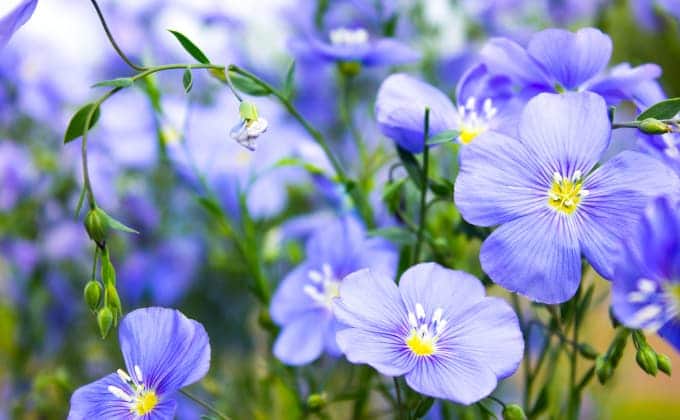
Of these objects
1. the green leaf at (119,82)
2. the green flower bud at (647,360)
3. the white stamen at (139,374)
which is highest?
the green leaf at (119,82)

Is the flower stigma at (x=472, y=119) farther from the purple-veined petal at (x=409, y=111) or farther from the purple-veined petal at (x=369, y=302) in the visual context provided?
the purple-veined petal at (x=369, y=302)

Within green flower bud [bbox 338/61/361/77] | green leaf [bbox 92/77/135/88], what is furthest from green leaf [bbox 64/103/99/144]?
green flower bud [bbox 338/61/361/77]

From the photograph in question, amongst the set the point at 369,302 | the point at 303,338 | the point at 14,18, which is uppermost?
the point at 14,18

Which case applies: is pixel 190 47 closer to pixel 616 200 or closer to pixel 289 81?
pixel 289 81

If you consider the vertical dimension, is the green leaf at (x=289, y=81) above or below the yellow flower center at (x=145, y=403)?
above

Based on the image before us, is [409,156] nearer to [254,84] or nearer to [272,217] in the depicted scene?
[254,84]

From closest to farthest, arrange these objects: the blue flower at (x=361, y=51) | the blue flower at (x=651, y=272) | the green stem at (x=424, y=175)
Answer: the blue flower at (x=651, y=272) < the green stem at (x=424, y=175) < the blue flower at (x=361, y=51)

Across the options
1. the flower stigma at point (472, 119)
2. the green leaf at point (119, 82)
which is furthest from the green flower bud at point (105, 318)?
→ the flower stigma at point (472, 119)

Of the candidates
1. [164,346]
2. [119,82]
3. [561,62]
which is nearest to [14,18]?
[119,82]
